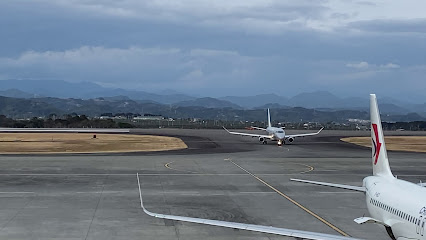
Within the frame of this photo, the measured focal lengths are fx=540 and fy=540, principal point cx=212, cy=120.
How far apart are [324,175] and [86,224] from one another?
30.6 m

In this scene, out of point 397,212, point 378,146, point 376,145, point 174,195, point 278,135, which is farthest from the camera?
point 278,135

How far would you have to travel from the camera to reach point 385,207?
76.3 feet

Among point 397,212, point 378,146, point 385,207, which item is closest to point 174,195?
point 378,146

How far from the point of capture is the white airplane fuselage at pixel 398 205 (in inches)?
800

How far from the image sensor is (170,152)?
80312 millimetres

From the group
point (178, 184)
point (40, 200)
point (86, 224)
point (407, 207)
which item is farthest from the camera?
point (178, 184)

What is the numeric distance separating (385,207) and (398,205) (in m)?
1.24

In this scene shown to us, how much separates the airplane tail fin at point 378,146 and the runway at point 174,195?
3881mm

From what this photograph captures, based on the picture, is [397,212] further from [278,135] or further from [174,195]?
[278,135]

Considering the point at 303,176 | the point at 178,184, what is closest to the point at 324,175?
the point at 303,176

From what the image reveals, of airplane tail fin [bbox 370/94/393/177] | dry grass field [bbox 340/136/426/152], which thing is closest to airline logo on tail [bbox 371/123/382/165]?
airplane tail fin [bbox 370/94/393/177]

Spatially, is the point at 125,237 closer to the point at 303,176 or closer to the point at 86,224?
the point at 86,224

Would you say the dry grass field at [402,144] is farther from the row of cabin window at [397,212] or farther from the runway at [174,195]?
the row of cabin window at [397,212]

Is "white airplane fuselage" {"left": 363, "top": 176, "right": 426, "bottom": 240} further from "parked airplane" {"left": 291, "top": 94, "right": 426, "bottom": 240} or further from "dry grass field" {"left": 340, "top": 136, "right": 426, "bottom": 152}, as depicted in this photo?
"dry grass field" {"left": 340, "top": 136, "right": 426, "bottom": 152}
